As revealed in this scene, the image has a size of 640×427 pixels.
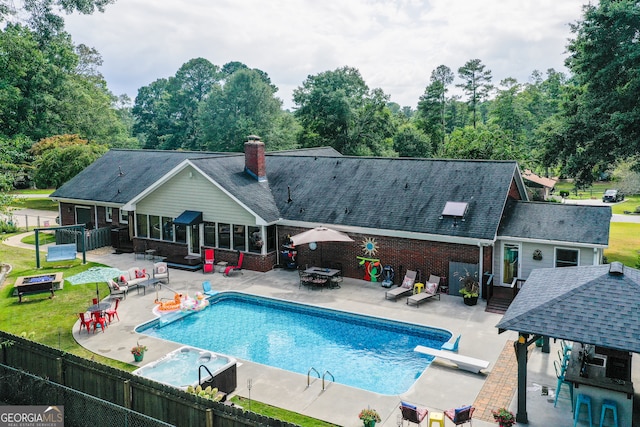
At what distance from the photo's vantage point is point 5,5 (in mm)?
18953

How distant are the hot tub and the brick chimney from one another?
13446 mm

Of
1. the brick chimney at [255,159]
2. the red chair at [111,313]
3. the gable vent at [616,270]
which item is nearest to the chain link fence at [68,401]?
the red chair at [111,313]

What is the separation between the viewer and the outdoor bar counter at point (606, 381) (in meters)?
10.4

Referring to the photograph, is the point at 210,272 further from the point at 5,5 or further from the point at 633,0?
the point at 633,0

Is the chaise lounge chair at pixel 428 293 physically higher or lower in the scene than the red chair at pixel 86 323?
higher

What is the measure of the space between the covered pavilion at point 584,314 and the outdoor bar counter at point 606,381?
117 centimetres

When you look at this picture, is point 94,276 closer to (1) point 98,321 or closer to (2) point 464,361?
(1) point 98,321

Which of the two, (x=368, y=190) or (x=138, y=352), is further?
(x=368, y=190)

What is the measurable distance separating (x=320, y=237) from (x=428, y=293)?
507cm

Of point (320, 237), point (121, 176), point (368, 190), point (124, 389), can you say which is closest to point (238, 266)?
point (320, 237)

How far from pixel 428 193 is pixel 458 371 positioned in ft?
33.3

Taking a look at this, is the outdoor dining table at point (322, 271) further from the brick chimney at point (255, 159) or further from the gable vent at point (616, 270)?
the gable vent at point (616, 270)

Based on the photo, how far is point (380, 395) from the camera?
12.6 meters

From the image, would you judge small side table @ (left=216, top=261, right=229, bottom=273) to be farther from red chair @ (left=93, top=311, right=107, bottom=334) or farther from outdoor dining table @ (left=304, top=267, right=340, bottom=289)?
red chair @ (left=93, top=311, right=107, bottom=334)
